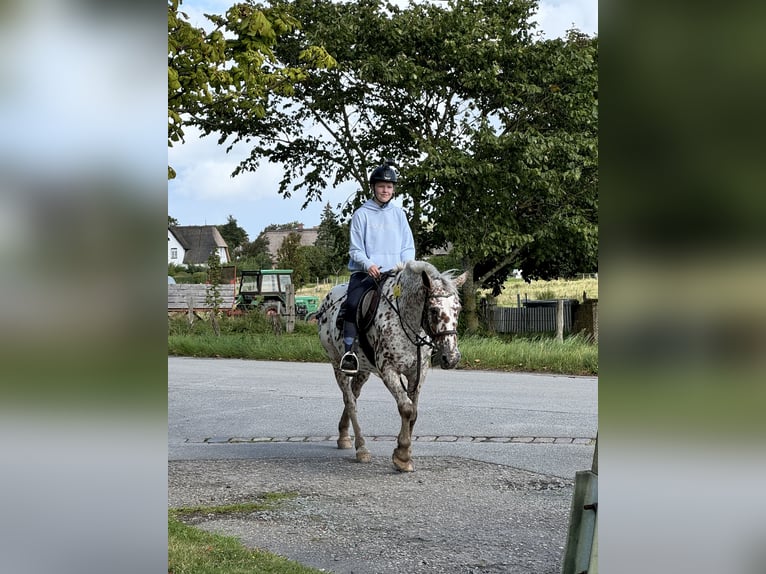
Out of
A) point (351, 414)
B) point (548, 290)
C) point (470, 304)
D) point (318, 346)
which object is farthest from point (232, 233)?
point (351, 414)

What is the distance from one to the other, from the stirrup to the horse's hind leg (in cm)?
27

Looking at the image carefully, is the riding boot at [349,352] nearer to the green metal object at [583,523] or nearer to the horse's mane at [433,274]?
the horse's mane at [433,274]

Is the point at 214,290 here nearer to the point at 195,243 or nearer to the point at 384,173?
the point at 384,173

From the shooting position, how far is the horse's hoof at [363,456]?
28.6 ft

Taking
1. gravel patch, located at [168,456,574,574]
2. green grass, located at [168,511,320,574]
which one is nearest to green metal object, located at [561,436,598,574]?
gravel patch, located at [168,456,574,574]

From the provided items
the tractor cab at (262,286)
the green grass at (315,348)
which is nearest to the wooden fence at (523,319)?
the green grass at (315,348)

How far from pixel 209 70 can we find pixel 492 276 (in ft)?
75.0

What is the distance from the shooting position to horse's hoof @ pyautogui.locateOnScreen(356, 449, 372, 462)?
8703 mm

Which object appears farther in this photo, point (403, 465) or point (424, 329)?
point (403, 465)

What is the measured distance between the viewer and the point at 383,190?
8508mm

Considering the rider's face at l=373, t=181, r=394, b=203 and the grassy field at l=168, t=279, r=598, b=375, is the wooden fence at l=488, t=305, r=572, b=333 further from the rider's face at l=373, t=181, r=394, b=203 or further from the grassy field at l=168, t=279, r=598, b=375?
the rider's face at l=373, t=181, r=394, b=203

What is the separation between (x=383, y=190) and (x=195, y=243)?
82881mm

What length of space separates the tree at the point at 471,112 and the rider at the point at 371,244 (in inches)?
626
